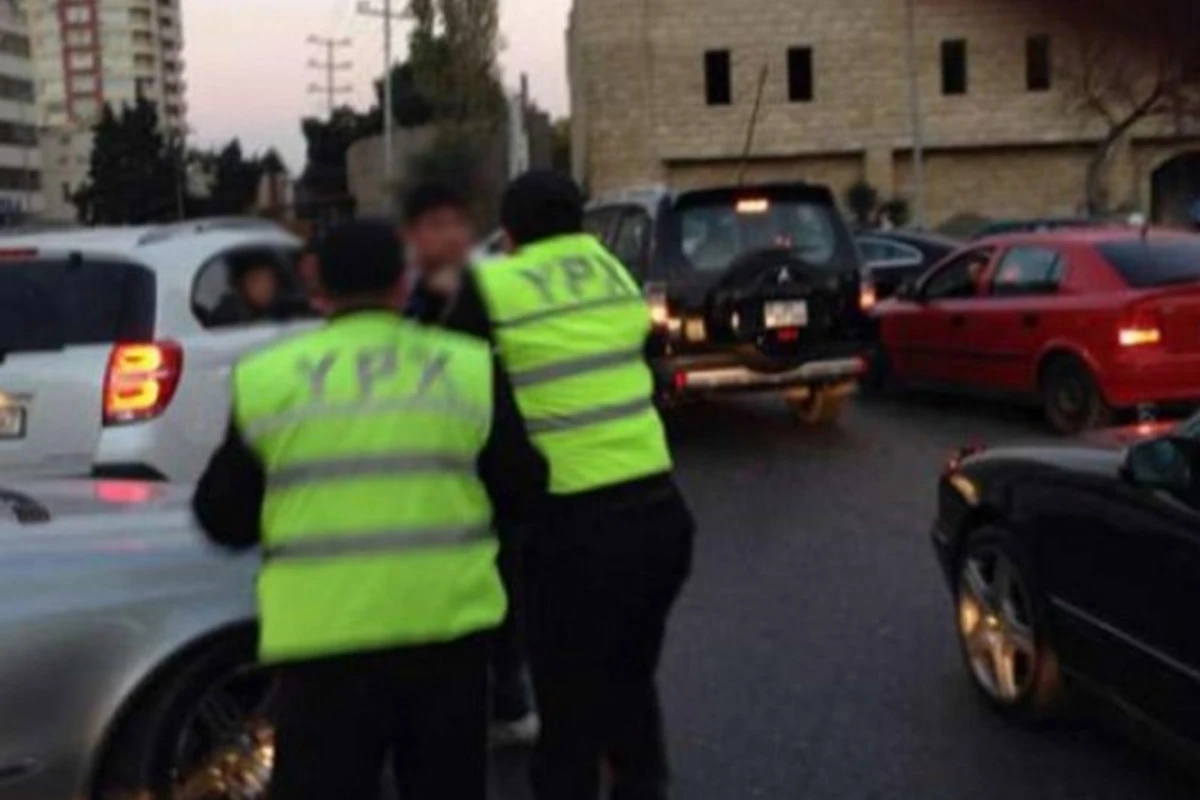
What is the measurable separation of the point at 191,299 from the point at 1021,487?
142 inches

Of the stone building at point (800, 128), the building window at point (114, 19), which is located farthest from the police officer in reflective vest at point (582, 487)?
the building window at point (114, 19)

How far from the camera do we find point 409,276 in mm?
3096

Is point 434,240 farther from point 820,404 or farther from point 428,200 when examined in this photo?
point 820,404

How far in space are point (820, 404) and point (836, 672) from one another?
7.00 meters

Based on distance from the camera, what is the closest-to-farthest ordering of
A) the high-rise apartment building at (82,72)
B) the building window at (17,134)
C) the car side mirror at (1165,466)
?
the car side mirror at (1165,466) < the high-rise apartment building at (82,72) < the building window at (17,134)

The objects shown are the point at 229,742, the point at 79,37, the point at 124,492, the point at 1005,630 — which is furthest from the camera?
the point at 79,37

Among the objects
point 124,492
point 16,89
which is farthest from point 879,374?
point 16,89

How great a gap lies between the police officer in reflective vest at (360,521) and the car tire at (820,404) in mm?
9676

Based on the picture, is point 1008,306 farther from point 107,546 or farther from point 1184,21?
point 1184,21

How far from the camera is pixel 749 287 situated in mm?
11844

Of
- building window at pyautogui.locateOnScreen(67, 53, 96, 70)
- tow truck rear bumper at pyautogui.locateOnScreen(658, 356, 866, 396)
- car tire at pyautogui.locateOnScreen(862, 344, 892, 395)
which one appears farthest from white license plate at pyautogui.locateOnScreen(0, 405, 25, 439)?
building window at pyautogui.locateOnScreen(67, 53, 96, 70)

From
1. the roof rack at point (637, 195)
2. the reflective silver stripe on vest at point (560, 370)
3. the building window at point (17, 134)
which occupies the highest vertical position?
the building window at point (17, 134)

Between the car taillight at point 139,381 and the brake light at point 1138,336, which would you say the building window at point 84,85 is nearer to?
the brake light at point 1138,336

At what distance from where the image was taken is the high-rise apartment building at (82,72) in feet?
290
